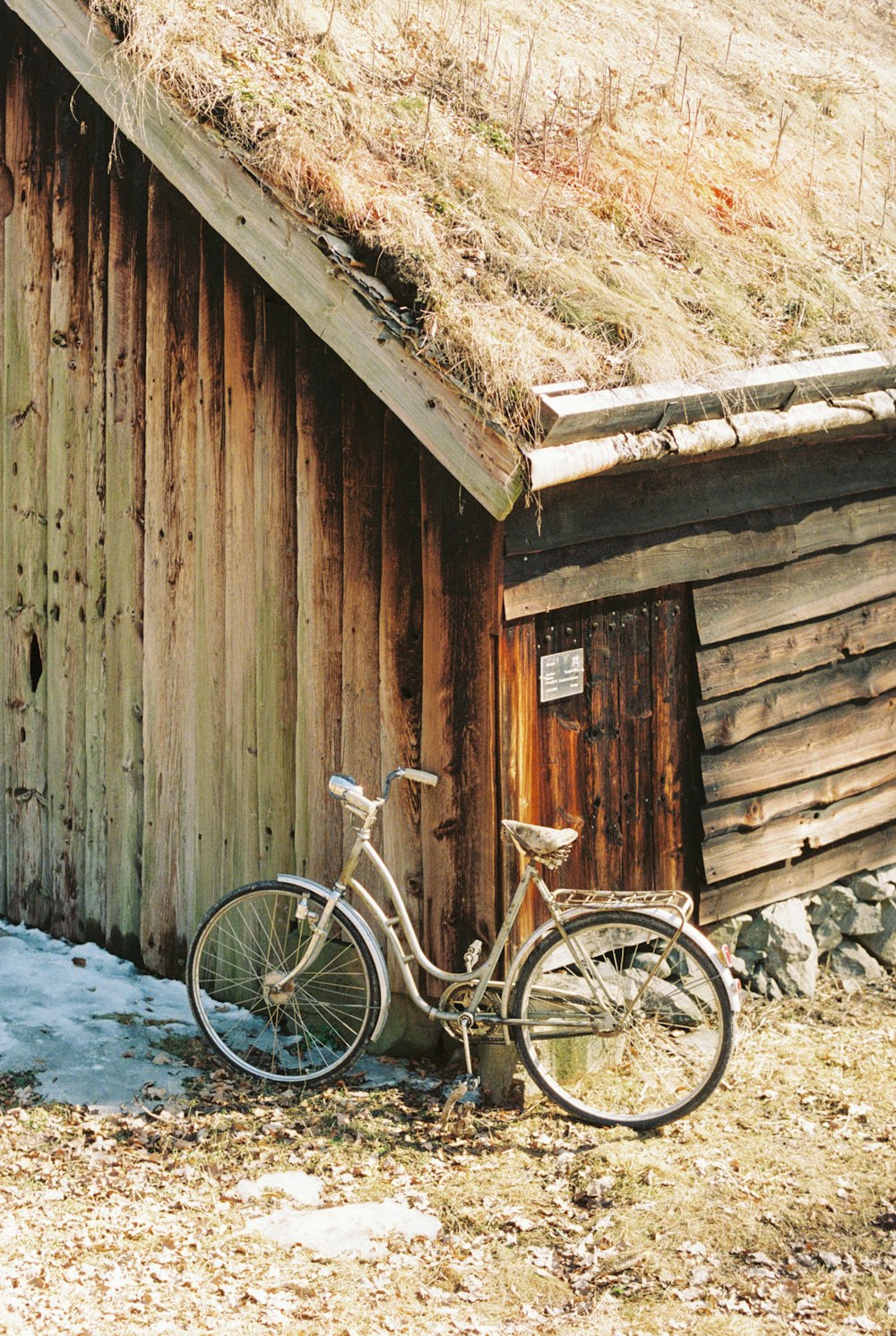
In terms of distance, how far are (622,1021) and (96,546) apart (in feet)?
10.1

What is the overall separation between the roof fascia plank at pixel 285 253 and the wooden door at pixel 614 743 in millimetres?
785

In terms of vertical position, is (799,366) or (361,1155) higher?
(799,366)

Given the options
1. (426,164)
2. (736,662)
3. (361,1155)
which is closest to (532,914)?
(361,1155)

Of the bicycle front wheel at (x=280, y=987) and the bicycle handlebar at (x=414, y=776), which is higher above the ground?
the bicycle handlebar at (x=414, y=776)

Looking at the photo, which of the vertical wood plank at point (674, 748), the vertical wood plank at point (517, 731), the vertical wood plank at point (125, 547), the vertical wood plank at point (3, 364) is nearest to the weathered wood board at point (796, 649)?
the vertical wood plank at point (674, 748)

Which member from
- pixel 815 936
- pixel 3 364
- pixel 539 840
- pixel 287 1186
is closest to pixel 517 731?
pixel 539 840

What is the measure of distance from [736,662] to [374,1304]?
123 inches

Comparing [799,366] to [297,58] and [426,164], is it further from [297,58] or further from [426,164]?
[297,58]

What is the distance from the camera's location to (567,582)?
543 centimetres

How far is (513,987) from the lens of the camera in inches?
204

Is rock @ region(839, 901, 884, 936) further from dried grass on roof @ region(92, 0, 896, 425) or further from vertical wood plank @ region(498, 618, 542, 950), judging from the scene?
dried grass on roof @ region(92, 0, 896, 425)

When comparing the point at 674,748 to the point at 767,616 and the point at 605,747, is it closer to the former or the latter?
the point at 605,747

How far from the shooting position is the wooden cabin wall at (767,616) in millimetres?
5535

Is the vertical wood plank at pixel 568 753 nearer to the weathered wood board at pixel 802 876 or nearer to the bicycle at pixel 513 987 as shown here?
the bicycle at pixel 513 987
